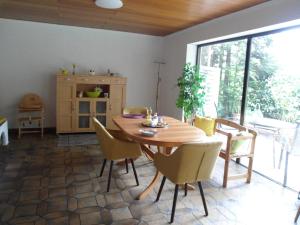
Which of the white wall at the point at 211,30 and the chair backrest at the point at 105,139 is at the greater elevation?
the white wall at the point at 211,30

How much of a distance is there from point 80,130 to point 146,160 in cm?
199

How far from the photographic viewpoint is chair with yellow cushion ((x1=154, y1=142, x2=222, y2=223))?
211 centimetres

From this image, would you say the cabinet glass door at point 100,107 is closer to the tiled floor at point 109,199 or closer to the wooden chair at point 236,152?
the tiled floor at point 109,199

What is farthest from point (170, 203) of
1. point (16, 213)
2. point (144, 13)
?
point (144, 13)

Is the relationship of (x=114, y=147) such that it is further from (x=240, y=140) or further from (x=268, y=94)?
(x=268, y=94)

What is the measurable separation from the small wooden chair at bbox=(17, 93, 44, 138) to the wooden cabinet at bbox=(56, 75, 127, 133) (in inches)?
15.9

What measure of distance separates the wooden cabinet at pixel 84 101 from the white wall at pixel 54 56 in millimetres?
513

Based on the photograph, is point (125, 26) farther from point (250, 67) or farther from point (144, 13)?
point (250, 67)

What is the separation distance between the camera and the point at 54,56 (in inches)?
206

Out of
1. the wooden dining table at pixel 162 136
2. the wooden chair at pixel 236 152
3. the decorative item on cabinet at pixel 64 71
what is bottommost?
the wooden chair at pixel 236 152

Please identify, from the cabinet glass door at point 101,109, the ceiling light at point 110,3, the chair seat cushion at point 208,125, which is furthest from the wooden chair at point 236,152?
the cabinet glass door at point 101,109

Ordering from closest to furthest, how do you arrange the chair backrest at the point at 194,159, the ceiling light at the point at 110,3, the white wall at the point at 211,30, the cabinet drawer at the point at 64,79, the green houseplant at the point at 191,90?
the chair backrest at the point at 194,159 → the white wall at the point at 211,30 → the ceiling light at the point at 110,3 → the green houseplant at the point at 191,90 → the cabinet drawer at the point at 64,79

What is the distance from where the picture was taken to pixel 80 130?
17.0 ft

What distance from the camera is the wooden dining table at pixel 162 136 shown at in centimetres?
239
